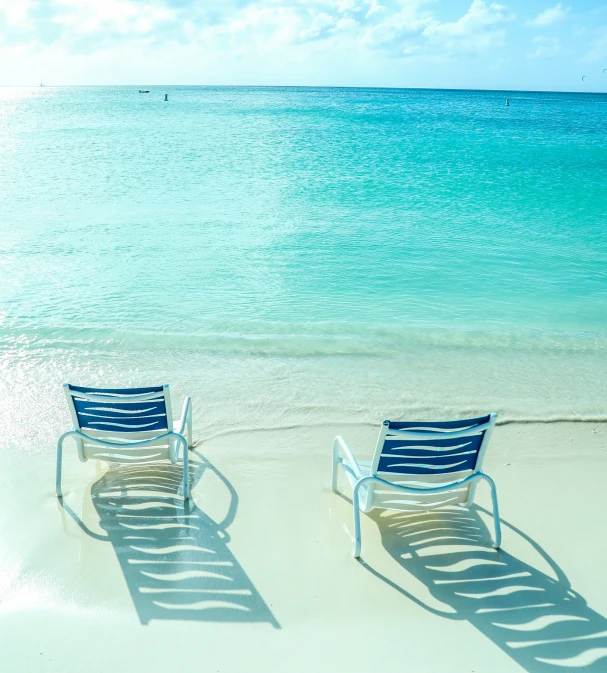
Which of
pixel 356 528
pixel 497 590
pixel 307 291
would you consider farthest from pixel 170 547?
pixel 307 291

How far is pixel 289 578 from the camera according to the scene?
13.7 feet

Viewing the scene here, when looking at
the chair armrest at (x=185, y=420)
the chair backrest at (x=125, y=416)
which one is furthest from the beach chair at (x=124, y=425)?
the chair armrest at (x=185, y=420)

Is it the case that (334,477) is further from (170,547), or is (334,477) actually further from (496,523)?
(170,547)

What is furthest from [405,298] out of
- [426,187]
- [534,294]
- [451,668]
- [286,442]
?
[426,187]

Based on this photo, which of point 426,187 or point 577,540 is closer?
point 577,540

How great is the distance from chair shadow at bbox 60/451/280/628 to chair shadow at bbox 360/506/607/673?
3.16 feet

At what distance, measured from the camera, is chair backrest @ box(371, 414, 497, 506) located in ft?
13.9

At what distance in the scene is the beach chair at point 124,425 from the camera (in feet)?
15.6

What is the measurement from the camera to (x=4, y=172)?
2581 cm

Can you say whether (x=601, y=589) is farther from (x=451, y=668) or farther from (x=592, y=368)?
(x=592, y=368)

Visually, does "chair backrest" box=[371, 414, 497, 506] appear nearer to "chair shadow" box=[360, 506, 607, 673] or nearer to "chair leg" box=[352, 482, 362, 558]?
"chair leg" box=[352, 482, 362, 558]

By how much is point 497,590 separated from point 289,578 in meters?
1.38

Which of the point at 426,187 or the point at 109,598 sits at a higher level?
the point at 426,187

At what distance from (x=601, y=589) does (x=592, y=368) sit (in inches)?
184
